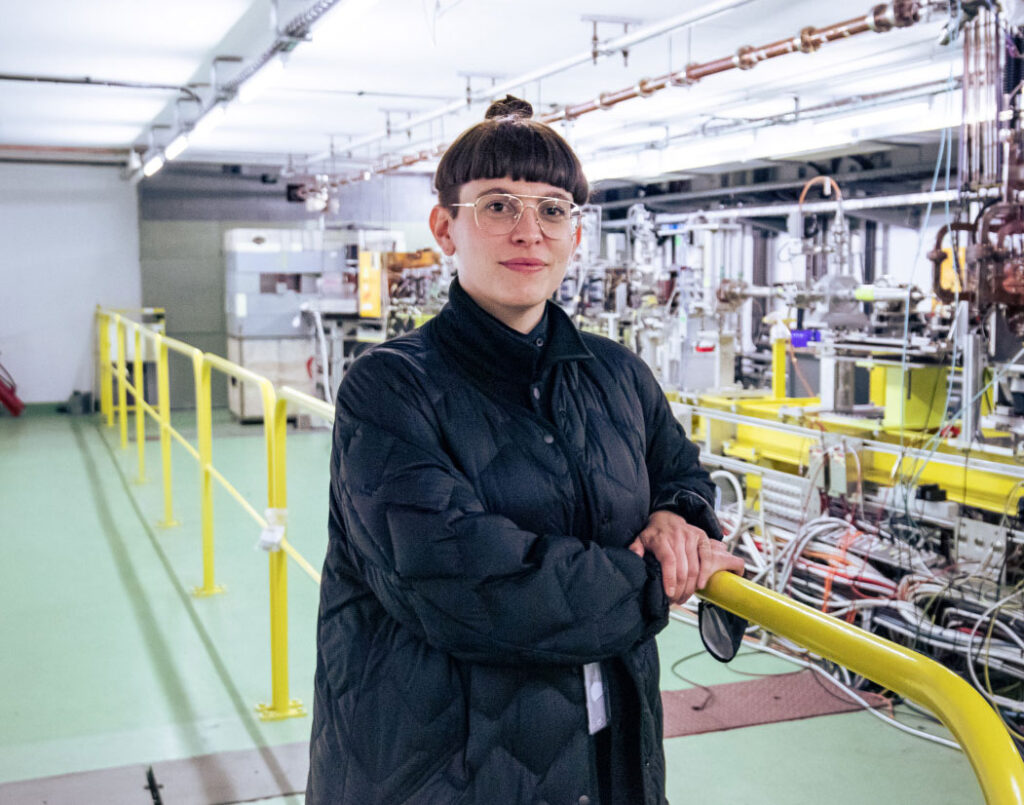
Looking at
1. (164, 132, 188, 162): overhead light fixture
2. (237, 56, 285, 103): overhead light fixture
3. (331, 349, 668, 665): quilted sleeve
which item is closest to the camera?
(331, 349, 668, 665): quilted sleeve

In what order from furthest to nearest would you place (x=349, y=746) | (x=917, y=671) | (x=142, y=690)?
(x=142, y=690) → (x=349, y=746) → (x=917, y=671)

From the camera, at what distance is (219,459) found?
857cm

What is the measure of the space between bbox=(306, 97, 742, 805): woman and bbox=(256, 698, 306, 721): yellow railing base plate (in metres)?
2.24

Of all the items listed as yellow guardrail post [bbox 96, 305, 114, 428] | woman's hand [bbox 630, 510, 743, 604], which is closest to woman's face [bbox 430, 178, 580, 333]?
woman's hand [bbox 630, 510, 743, 604]

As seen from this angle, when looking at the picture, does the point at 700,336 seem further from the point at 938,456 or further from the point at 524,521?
the point at 524,521

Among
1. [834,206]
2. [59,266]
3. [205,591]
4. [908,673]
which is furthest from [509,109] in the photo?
[59,266]

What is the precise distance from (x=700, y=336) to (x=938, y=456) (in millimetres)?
2145

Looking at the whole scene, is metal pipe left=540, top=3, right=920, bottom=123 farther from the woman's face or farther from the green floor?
the woman's face

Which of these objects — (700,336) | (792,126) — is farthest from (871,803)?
(792,126)

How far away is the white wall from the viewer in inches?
454

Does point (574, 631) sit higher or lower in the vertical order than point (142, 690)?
higher

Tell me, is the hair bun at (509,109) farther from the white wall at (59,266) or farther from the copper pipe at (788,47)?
the white wall at (59,266)

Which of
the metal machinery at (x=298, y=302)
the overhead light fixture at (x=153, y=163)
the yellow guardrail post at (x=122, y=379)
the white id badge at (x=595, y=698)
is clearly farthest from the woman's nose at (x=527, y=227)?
the overhead light fixture at (x=153, y=163)

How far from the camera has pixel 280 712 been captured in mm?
3549
